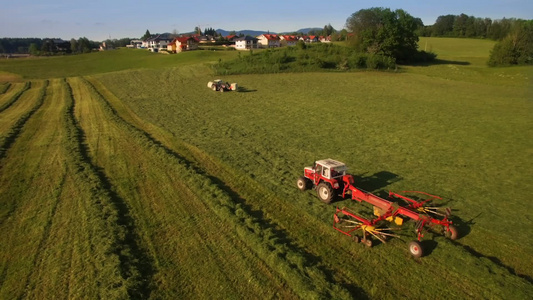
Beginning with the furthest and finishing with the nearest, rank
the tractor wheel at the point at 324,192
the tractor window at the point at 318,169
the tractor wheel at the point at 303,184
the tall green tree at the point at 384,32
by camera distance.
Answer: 1. the tall green tree at the point at 384,32
2. the tractor wheel at the point at 303,184
3. the tractor window at the point at 318,169
4. the tractor wheel at the point at 324,192

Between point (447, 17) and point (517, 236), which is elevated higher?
point (447, 17)

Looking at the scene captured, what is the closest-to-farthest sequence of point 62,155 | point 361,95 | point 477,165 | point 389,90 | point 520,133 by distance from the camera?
point 477,165 → point 62,155 → point 520,133 → point 361,95 → point 389,90

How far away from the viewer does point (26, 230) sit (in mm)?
11672

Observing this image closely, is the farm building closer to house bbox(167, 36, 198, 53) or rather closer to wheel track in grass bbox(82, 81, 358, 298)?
house bbox(167, 36, 198, 53)

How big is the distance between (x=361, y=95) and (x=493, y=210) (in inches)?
1032

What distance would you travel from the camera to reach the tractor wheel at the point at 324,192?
13.3 meters

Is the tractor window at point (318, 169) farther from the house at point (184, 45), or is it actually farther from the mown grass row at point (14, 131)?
the house at point (184, 45)

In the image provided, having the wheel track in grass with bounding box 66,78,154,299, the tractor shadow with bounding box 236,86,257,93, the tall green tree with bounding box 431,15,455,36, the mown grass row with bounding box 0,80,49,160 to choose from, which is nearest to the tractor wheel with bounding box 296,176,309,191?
the wheel track in grass with bounding box 66,78,154,299

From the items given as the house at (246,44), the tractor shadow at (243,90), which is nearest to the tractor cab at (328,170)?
the tractor shadow at (243,90)

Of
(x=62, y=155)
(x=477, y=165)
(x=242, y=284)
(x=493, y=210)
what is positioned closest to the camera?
(x=242, y=284)

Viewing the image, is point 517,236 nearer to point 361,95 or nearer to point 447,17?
point 361,95

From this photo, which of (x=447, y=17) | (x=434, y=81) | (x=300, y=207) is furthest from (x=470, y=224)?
(x=447, y=17)

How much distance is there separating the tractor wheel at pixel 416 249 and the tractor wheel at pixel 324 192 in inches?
148

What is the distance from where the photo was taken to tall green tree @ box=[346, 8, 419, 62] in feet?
214
